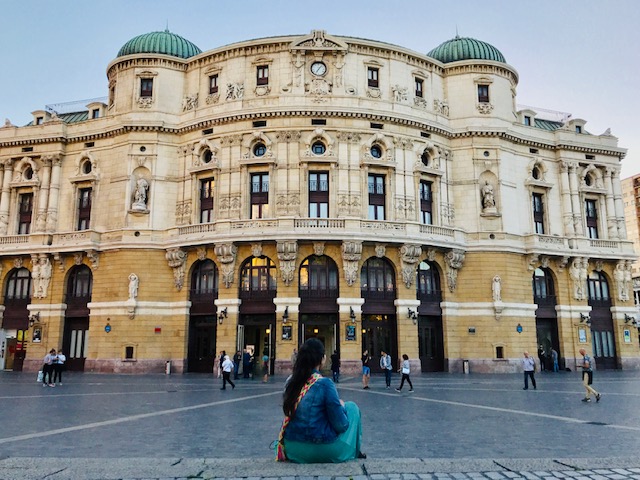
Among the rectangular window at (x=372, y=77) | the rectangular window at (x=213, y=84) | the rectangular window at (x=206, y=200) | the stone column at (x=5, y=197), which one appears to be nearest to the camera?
the rectangular window at (x=206, y=200)

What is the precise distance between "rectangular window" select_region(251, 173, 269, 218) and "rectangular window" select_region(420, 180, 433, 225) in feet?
40.6

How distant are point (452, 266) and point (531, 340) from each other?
29.2 ft

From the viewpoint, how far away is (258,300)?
3869 centimetres

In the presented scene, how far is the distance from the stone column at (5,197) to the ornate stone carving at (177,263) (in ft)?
50.5

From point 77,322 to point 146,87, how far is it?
20.2 meters

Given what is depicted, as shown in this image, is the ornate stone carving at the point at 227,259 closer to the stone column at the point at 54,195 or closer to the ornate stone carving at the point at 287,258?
the ornate stone carving at the point at 287,258

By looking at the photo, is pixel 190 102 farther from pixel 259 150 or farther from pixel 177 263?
pixel 177 263

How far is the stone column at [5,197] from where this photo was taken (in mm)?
44562

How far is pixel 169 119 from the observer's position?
143 feet

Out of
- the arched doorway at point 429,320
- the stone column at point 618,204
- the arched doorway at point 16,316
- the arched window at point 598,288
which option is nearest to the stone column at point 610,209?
the stone column at point 618,204

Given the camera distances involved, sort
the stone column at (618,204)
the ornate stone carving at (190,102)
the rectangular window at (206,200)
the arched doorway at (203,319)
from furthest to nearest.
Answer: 1. the stone column at (618,204)
2. the ornate stone carving at (190,102)
3. the rectangular window at (206,200)
4. the arched doorway at (203,319)

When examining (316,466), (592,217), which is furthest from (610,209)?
(316,466)

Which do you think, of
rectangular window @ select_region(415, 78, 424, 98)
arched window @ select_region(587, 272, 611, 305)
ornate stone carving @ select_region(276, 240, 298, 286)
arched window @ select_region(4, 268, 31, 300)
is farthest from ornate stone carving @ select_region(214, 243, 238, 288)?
arched window @ select_region(587, 272, 611, 305)

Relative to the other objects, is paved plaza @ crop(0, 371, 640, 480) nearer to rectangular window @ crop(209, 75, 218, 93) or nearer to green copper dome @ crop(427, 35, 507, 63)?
rectangular window @ crop(209, 75, 218, 93)
